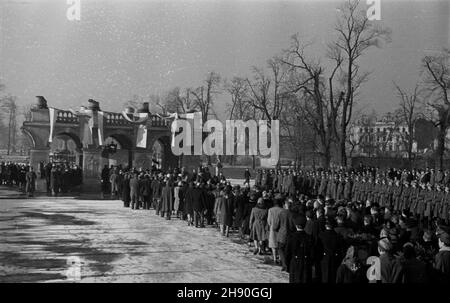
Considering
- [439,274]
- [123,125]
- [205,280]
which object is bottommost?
[205,280]

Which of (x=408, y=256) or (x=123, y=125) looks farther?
(x=123, y=125)

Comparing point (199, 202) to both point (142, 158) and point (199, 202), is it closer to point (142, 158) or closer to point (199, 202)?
point (199, 202)

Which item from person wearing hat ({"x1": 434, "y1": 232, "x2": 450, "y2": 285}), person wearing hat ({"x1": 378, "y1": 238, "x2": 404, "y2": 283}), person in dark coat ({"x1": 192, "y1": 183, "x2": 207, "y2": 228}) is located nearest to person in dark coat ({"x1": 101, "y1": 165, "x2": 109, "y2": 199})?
person in dark coat ({"x1": 192, "y1": 183, "x2": 207, "y2": 228})

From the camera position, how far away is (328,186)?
21.4m

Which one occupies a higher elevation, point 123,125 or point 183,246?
point 123,125

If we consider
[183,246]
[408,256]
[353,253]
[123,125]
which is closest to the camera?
[408,256]

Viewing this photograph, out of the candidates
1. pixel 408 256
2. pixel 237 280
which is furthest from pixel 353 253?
pixel 237 280

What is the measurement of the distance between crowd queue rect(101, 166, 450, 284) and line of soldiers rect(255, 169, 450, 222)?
4 cm

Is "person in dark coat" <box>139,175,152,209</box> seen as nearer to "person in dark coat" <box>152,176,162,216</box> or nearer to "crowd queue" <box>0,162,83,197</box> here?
"person in dark coat" <box>152,176,162,216</box>

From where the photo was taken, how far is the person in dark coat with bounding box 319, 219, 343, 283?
732 cm

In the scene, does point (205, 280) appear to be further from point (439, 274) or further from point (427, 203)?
point (427, 203)

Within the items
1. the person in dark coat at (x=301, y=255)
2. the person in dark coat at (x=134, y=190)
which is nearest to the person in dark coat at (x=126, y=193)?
the person in dark coat at (x=134, y=190)

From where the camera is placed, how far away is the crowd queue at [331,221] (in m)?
6.18

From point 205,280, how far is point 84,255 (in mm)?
3149
